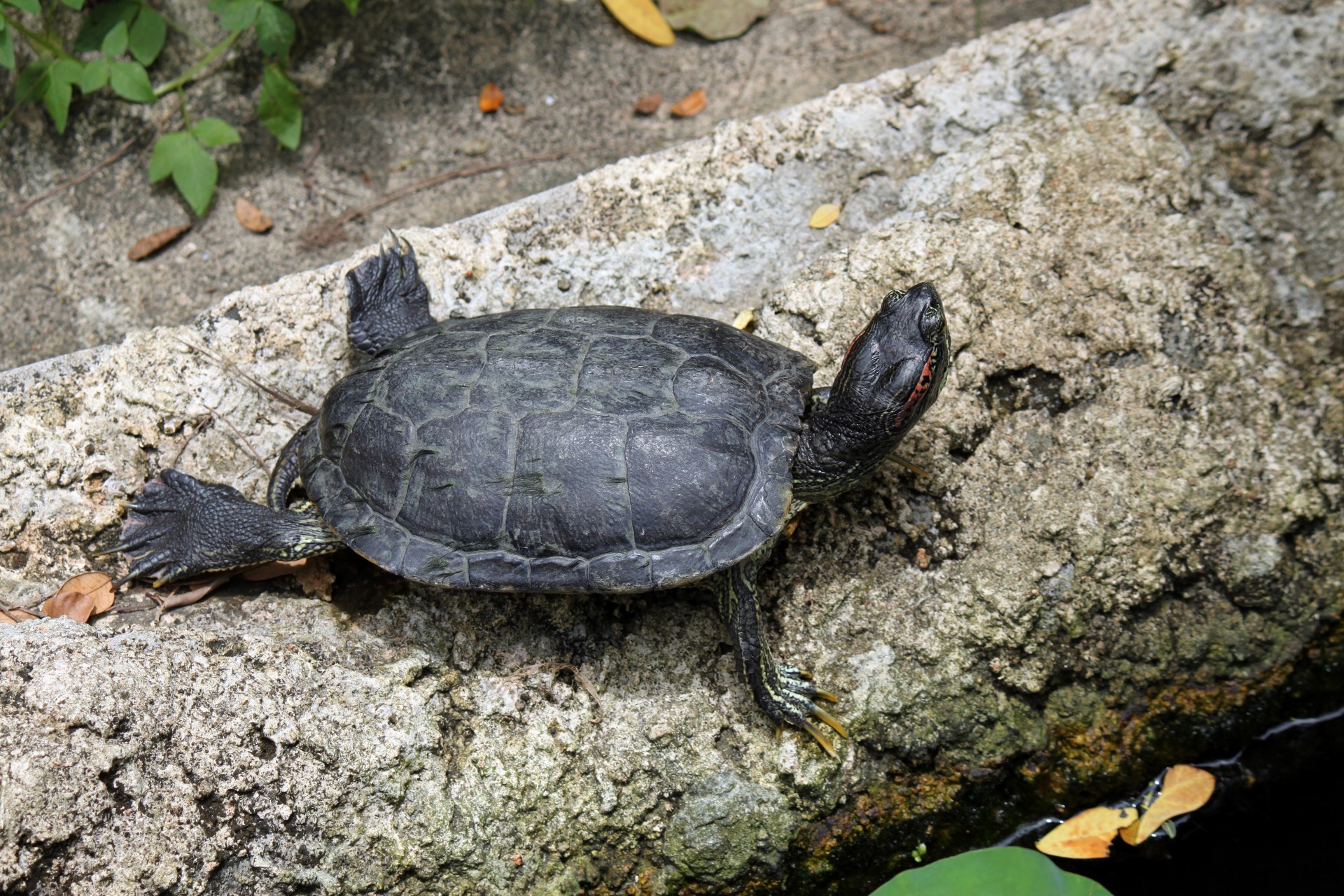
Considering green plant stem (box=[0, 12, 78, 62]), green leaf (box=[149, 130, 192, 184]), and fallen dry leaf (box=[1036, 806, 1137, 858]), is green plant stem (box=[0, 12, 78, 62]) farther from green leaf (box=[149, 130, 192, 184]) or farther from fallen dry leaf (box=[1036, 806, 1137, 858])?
fallen dry leaf (box=[1036, 806, 1137, 858])

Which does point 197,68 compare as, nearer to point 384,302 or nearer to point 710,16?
point 384,302

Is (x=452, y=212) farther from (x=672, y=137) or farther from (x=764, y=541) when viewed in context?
(x=764, y=541)

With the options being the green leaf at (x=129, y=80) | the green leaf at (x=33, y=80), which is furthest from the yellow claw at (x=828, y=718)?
the green leaf at (x=33, y=80)

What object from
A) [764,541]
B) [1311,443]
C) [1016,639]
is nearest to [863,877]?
[1016,639]

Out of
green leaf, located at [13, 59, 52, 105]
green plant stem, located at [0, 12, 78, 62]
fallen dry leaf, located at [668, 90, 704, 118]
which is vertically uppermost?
green plant stem, located at [0, 12, 78, 62]

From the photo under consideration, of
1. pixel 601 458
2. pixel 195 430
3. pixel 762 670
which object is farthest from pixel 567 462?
pixel 195 430

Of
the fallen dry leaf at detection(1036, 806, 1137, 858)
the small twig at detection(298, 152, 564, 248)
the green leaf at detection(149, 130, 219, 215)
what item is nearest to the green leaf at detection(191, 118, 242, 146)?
the green leaf at detection(149, 130, 219, 215)
